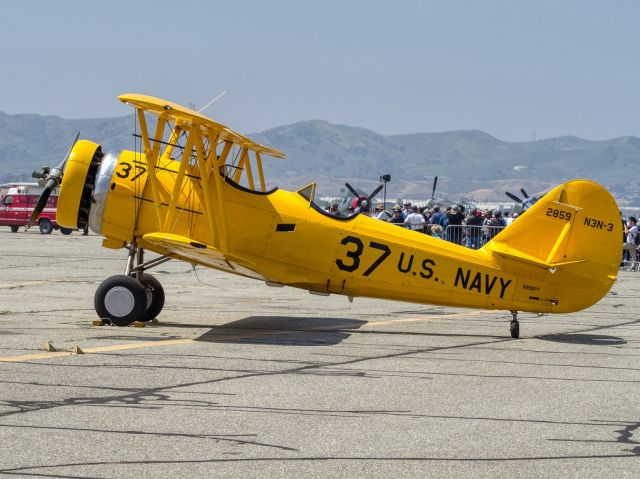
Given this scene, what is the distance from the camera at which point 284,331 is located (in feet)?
47.7

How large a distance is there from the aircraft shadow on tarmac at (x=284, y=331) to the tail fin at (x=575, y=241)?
2.44m

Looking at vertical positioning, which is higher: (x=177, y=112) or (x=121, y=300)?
(x=177, y=112)

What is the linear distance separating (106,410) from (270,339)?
510cm

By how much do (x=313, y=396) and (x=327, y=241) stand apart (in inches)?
200

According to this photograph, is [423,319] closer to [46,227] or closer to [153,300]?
[153,300]

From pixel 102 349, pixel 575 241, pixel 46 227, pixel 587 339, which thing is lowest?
pixel 46 227

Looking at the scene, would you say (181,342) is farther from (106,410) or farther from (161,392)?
(106,410)

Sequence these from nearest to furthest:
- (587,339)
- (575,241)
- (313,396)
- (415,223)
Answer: (313,396) → (575,241) → (587,339) → (415,223)

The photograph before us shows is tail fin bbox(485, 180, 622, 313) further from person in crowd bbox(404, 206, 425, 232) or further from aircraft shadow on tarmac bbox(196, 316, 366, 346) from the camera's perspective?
person in crowd bbox(404, 206, 425, 232)

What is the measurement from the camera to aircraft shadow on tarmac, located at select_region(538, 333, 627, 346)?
14.2 metres

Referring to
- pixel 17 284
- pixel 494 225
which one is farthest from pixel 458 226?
pixel 17 284

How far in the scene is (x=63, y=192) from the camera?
14438mm

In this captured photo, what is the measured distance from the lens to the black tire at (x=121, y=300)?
45.6ft

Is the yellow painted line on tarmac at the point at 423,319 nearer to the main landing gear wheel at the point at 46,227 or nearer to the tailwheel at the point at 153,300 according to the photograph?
the tailwheel at the point at 153,300
